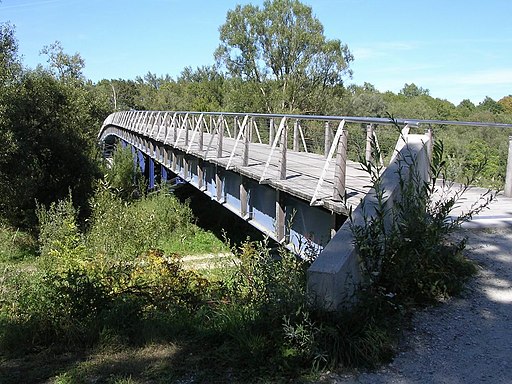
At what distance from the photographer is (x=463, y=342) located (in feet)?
12.1

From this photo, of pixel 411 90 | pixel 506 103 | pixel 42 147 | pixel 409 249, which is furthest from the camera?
pixel 411 90

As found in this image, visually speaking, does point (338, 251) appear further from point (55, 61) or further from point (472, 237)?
point (55, 61)

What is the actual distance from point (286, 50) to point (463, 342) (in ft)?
134

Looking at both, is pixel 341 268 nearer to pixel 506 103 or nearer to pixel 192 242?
pixel 192 242

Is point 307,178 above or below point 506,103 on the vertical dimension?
below

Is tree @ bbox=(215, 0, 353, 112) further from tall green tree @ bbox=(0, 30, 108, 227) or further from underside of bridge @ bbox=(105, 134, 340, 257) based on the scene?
underside of bridge @ bbox=(105, 134, 340, 257)

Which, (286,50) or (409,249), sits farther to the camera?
(286,50)

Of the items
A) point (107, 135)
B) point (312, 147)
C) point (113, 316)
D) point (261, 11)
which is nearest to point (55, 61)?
point (107, 135)

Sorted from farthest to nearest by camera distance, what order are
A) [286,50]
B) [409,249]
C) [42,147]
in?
1. [286,50]
2. [42,147]
3. [409,249]

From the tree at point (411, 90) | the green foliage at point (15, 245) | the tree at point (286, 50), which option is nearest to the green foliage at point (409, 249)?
the green foliage at point (15, 245)

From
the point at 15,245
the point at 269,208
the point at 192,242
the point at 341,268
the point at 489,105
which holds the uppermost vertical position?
the point at 489,105

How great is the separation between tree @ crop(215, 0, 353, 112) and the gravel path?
38607mm

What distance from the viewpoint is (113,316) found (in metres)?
4.52

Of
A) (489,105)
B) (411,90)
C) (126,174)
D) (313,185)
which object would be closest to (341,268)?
(313,185)
